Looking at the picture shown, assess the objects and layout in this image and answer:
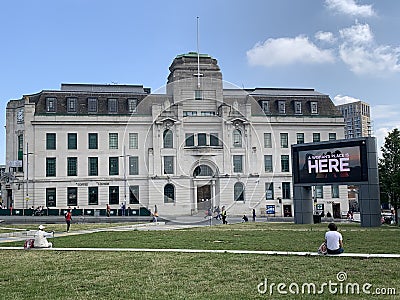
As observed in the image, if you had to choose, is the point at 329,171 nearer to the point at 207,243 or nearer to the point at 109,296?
the point at 207,243

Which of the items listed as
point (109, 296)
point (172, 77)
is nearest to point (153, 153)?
point (172, 77)

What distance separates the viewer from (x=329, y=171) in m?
40.8

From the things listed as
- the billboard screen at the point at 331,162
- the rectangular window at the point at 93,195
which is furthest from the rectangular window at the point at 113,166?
the billboard screen at the point at 331,162

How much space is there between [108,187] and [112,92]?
14.8 metres

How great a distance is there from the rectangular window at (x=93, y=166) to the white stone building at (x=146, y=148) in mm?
145

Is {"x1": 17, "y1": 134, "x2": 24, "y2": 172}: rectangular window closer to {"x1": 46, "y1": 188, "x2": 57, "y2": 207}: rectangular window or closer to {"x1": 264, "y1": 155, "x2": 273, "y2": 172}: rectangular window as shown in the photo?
{"x1": 46, "y1": 188, "x2": 57, "y2": 207}: rectangular window

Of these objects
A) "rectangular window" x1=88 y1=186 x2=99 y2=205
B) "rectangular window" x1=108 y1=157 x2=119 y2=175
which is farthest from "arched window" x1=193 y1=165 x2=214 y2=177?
"rectangular window" x1=88 y1=186 x2=99 y2=205

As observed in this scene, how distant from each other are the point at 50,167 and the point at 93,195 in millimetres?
7310

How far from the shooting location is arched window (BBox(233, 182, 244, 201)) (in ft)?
206

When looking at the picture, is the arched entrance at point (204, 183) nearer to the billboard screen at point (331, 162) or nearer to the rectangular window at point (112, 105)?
the rectangular window at point (112, 105)

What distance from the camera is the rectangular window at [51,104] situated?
7344 centimetres

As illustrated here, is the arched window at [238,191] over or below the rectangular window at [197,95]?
below

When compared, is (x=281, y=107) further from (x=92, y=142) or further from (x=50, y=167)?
(x=50, y=167)

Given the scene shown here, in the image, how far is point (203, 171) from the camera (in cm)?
7156
